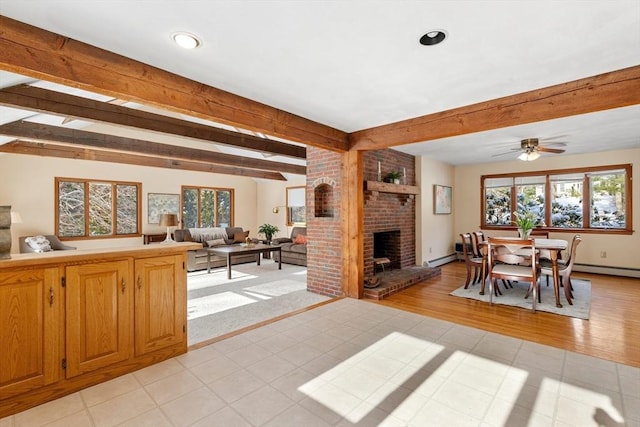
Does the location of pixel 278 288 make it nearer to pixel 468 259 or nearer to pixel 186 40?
pixel 468 259

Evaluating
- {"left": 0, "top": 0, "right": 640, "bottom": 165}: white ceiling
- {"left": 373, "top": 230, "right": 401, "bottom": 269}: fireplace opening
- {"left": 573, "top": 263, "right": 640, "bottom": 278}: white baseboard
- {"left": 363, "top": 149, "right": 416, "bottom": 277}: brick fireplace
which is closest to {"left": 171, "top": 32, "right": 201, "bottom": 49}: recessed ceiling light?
{"left": 0, "top": 0, "right": 640, "bottom": 165}: white ceiling

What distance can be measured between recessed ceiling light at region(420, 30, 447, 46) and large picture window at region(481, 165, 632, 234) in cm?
596

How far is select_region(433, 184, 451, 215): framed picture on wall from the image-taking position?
6762mm

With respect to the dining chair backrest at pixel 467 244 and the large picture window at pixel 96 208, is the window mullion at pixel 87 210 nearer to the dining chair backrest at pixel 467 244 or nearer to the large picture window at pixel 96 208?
the large picture window at pixel 96 208

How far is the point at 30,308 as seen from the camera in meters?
1.95

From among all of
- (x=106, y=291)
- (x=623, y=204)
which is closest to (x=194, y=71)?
(x=106, y=291)

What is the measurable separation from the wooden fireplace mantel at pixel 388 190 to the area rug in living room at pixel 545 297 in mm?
1904

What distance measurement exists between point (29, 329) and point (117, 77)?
5.89ft

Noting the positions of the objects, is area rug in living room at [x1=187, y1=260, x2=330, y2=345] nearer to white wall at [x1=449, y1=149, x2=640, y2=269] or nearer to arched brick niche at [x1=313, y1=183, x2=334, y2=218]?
arched brick niche at [x1=313, y1=183, x2=334, y2=218]

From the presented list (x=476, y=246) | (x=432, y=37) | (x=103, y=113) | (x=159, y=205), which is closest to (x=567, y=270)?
(x=476, y=246)

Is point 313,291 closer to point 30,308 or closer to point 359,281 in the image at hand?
point 359,281

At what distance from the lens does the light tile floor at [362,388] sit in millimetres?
1846

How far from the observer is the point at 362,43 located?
209cm

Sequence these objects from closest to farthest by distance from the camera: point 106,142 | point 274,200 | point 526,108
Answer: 1. point 526,108
2. point 106,142
3. point 274,200
